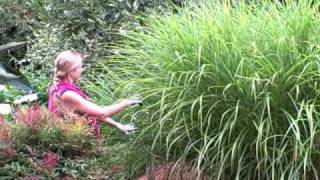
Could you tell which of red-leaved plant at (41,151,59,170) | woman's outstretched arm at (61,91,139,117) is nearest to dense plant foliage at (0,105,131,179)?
red-leaved plant at (41,151,59,170)

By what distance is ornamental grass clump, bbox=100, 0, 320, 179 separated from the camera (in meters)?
4.17

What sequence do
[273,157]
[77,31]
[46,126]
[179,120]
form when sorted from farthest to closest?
[77,31]
[46,126]
[179,120]
[273,157]

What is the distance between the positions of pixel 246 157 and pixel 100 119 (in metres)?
1.14

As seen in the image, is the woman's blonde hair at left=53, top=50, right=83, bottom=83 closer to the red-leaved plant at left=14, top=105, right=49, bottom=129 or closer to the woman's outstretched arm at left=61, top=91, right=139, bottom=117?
the woman's outstretched arm at left=61, top=91, right=139, bottom=117

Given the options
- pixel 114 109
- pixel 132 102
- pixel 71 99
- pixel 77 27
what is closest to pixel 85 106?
pixel 71 99

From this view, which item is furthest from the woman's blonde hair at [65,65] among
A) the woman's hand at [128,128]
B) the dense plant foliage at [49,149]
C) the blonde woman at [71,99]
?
the woman's hand at [128,128]

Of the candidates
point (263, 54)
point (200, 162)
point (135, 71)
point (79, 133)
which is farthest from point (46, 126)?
point (263, 54)

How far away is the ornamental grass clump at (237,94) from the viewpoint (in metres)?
A: 4.17

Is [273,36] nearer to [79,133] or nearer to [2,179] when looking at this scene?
[79,133]

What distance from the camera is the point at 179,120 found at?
440 cm

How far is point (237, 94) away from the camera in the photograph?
4.35m

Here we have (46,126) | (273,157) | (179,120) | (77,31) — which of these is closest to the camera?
(273,157)

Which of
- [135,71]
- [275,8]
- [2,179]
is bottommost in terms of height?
[2,179]

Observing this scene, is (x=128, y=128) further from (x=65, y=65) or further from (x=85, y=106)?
(x=65, y=65)
